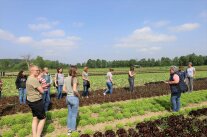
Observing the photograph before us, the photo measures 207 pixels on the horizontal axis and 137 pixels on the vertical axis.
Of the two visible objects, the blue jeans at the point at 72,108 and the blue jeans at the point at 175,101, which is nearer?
the blue jeans at the point at 72,108

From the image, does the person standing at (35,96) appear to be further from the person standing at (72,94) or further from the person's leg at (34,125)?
the person standing at (72,94)

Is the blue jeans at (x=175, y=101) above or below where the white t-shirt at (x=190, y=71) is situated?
below

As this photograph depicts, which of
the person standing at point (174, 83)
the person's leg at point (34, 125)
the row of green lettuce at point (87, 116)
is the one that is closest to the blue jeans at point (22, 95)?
the row of green lettuce at point (87, 116)

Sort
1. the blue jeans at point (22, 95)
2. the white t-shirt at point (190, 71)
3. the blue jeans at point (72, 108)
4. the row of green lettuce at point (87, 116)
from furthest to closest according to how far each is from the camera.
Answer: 1. the white t-shirt at point (190, 71)
2. the blue jeans at point (22, 95)
3. the row of green lettuce at point (87, 116)
4. the blue jeans at point (72, 108)

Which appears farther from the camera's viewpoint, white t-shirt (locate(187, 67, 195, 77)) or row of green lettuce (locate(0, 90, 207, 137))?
white t-shirt (locate(187, 67, 195, 77))

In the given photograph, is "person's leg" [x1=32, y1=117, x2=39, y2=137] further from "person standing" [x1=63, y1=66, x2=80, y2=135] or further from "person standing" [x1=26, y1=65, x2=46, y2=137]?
"person standing" [x1=63, y1=66, x2=80, y2=135]

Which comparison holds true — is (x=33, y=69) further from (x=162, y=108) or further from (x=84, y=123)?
(x=162, y=108)

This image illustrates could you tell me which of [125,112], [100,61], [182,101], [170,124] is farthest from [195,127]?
[100,61]

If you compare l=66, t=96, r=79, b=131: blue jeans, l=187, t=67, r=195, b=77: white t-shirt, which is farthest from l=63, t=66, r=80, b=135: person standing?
l=187, t=67, r=195, b=77: white t-shirt

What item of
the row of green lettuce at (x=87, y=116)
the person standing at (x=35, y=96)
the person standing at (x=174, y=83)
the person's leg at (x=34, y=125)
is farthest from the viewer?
the person standing at (x=174, y=83)

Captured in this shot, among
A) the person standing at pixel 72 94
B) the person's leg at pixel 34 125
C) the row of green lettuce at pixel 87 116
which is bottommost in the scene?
the row of green lettuce at pixel 87 116

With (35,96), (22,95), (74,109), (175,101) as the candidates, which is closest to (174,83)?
(175,101)

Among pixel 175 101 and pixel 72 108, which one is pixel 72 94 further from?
pixel 175 101

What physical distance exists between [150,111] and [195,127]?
139 inches
